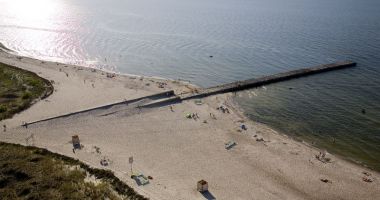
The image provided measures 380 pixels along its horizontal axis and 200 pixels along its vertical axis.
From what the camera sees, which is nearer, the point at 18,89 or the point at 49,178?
the point at 49,178

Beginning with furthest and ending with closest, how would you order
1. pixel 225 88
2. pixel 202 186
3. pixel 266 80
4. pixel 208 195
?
pixel 266 80, pixel 225 88, pixel 202 186, pixel 208 195

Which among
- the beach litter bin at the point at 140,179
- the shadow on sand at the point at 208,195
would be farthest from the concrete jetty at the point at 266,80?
the shadow on sand at the point at 208,195

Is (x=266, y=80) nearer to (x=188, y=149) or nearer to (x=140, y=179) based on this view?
(x=188, y=149)

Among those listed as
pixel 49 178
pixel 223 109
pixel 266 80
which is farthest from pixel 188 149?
pixel 266 80

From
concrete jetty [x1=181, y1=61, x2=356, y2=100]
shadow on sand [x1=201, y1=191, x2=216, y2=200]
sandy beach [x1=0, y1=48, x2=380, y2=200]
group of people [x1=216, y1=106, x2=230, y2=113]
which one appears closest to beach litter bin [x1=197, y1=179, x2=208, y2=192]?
shadow on sand [x1=201, y1=191, x2=216, y2=200]

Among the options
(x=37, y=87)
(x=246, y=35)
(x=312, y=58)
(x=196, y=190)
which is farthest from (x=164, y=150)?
(x=246, y=35)
